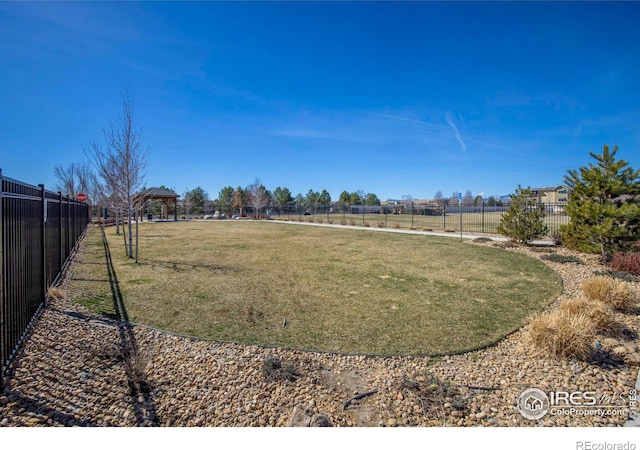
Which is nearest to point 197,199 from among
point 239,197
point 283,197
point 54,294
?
point 239,197

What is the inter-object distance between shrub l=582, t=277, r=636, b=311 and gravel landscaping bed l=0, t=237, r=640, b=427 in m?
1.17

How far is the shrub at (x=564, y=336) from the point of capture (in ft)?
12.3

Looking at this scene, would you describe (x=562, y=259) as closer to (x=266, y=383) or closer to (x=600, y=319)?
(x=600, y=319)

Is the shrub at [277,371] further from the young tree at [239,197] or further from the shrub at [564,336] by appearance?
the young tree at [239,197]

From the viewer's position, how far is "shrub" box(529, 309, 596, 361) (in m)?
3.75

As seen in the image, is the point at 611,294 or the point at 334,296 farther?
the point at 334,296

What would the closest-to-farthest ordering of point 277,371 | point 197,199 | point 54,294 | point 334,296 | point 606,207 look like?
point 277,371 < point 54,294 < point 334,296 < point 606,207 < point 197,199

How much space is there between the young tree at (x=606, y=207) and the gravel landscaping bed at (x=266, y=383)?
5611mm

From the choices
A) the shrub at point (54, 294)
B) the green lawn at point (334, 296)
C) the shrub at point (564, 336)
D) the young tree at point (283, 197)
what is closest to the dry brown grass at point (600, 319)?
the shrub at point (564, 336)

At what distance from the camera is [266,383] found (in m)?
3.26

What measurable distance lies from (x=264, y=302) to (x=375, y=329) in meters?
2.23

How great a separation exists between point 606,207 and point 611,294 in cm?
453
